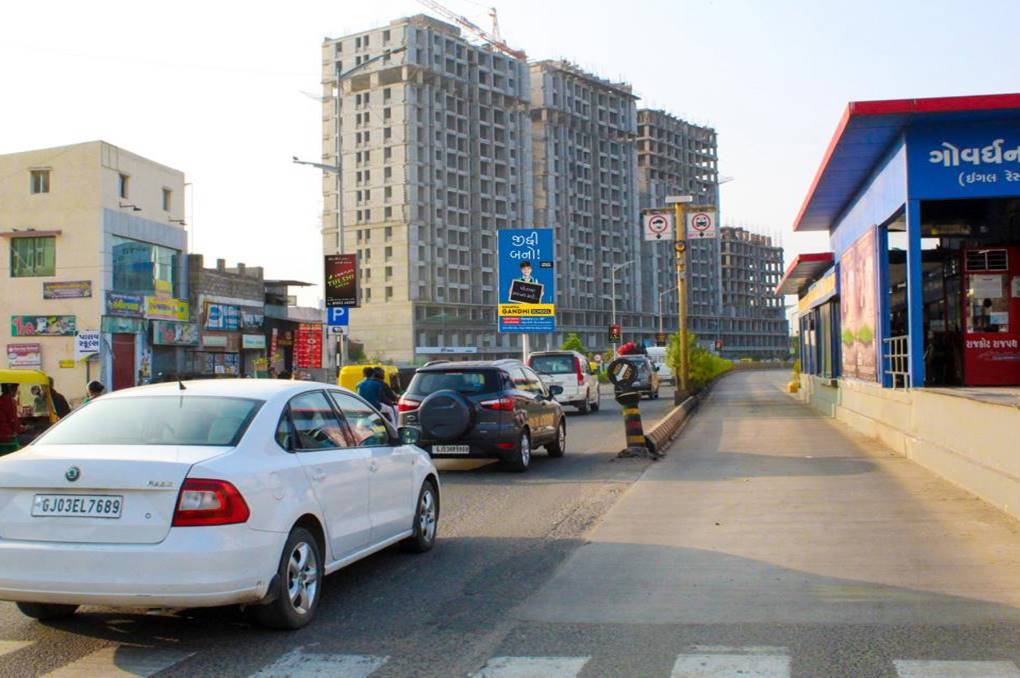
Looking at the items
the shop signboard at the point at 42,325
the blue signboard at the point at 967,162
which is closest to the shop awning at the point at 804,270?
the blue signboard at the point at 967,162

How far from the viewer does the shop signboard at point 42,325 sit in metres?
41.3

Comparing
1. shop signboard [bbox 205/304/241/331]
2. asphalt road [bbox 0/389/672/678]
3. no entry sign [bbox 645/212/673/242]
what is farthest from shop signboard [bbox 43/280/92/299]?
asphalt road [bbox 0/389/672/678]

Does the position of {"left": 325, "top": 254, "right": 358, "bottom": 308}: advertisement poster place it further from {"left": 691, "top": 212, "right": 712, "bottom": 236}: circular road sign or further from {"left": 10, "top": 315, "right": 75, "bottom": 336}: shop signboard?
{"left": 10, "top": 315, "right": 75, "bottom": 336}: shop signboard

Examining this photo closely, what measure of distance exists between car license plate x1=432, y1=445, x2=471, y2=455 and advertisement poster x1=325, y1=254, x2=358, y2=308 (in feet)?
46.0

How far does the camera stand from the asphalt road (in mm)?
5152

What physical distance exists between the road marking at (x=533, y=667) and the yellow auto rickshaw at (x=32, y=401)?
11.7 m

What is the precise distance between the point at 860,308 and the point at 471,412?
10.7m

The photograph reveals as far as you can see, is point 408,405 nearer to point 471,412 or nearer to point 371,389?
point 471,412

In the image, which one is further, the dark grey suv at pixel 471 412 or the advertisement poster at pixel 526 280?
the advertisement poster at pixel 526 280

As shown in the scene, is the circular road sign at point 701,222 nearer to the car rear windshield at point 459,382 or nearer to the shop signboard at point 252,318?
the car rear windshield at point 459,382

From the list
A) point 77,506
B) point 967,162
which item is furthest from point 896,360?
point 77,506

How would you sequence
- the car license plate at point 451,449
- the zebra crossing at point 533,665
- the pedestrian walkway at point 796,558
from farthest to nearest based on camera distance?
the car license plate at point 451,449
the pedestrian walkway at point 796,558
the zebra crossing at point 533,665

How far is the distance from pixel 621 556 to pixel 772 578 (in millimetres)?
1332

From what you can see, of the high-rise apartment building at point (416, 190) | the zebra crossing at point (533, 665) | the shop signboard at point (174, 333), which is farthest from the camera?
the high-rise apartment building at point (416, 190)
